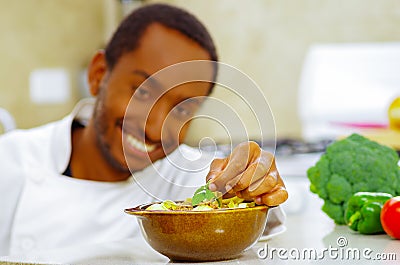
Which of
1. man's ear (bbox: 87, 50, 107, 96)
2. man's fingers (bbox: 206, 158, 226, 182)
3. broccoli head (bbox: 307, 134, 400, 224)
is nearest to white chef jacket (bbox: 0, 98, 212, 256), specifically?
man's ear (bbox: 87, 50, 107, 96)

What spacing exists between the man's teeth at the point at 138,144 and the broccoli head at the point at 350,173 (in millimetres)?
335

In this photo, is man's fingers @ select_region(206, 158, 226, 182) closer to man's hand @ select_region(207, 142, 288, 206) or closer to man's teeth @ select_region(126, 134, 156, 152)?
man's hand @ select_region(207, 142, 288, 206)

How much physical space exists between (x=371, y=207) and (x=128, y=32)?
2.46 ft

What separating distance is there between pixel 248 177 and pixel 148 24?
715mm

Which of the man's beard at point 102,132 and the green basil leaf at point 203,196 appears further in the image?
the man's beard at point 102,132

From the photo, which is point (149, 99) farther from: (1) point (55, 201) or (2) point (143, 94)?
(1) point (55, 201)

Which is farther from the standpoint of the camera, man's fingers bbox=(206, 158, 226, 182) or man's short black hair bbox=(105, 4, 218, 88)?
man's short black hair bbox=(105, 4, 218, 88)

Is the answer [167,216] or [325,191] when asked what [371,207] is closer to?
[325,191]

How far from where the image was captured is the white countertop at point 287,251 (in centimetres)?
97

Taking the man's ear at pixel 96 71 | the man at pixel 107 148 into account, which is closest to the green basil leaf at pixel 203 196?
the man at pixel 107 148

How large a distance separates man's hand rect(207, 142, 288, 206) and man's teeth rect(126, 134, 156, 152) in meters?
0.40

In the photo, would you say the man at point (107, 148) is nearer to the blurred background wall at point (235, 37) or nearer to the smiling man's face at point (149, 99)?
the smiling man's face at point (149, 99)

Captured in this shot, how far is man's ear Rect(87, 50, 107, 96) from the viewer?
1.72 meters

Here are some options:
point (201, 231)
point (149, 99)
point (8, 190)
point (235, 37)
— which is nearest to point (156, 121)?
point (149, 99)
